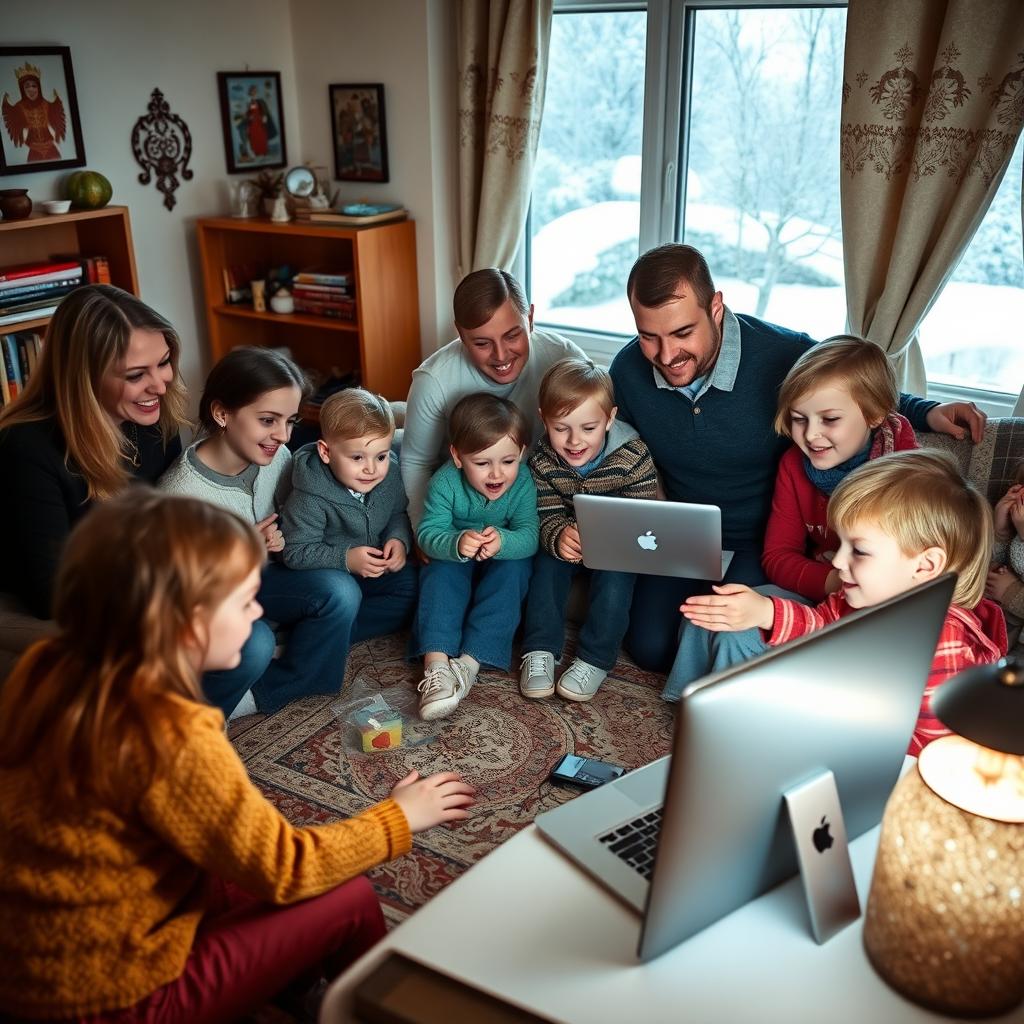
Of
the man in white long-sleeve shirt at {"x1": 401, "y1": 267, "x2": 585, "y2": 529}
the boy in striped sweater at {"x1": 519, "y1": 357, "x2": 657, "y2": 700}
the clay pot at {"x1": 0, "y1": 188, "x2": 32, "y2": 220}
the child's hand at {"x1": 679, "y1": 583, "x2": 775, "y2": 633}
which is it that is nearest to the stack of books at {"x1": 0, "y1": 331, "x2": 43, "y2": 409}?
the clay pot at {"x1": 0, "y1": 188, "x2": 32, "y2": 220}

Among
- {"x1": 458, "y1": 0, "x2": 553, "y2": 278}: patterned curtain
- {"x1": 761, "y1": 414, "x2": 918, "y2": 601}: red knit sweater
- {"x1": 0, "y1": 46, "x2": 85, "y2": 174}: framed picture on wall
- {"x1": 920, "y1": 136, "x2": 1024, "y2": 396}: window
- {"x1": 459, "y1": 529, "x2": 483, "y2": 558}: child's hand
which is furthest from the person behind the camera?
{"x1": 458, "y1": 0, "x2": 553, "y2": 278}: patterned curtain

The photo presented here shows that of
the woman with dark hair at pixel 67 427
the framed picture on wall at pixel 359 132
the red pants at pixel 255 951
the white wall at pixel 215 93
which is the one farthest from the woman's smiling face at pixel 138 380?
the framed picture on wall at pixel 359 132

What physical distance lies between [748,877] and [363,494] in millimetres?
1747

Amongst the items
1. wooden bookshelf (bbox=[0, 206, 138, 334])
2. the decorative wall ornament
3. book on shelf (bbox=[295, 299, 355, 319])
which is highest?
the decorative wall ornament

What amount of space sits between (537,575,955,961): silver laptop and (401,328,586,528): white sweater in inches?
67.2

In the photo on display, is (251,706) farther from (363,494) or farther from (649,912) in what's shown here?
(649,912)

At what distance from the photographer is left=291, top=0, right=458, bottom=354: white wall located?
3.73 m

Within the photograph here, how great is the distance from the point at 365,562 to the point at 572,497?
1.82 ft

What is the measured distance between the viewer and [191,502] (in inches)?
48.1

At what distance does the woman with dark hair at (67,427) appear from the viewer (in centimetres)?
221

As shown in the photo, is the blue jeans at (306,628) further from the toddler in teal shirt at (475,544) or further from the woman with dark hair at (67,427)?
the woman with dark hair at (67,427)

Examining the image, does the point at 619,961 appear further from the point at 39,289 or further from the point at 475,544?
the point at 39,289

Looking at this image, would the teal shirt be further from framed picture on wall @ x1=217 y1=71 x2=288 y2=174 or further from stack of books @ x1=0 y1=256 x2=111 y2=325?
framed picture on wall @ x1=217 y1=71 x2=288 y2=174

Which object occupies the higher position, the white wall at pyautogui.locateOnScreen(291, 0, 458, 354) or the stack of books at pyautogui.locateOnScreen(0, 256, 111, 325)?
the white wall at pyautogui.locateOnScreen(291, 0, 458, 354)
